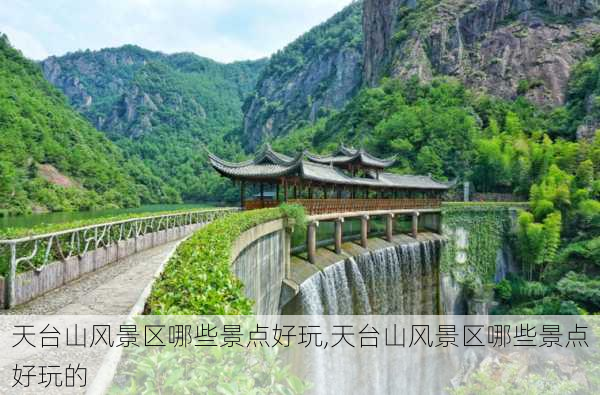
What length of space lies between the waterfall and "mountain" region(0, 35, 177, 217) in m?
47.6

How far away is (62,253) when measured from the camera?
8797mm

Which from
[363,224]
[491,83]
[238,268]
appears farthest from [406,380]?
[491,83]

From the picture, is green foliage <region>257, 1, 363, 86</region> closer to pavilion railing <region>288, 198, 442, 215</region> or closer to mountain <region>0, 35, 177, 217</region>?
mountain <region>0, 35, 177, 217</region>

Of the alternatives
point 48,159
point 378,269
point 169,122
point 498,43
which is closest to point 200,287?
point 378,269

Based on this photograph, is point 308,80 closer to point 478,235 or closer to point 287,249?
point 478,235

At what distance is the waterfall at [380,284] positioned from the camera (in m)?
18.6

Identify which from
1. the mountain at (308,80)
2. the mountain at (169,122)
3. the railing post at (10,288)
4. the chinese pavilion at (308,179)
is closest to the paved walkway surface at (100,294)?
the railing post at (10,288)

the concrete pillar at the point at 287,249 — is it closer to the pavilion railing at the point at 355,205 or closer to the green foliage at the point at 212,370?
the pavilion railing at the point at 355,205

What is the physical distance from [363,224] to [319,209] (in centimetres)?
448

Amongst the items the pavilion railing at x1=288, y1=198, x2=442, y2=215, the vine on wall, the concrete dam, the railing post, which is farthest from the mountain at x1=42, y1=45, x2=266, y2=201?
the railing post

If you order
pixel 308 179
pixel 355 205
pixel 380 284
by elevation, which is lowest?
pixel 380 284

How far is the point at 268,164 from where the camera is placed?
78.7ft

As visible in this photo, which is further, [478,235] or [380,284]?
[478,235]

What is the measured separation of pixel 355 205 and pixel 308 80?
117590 millimetres
